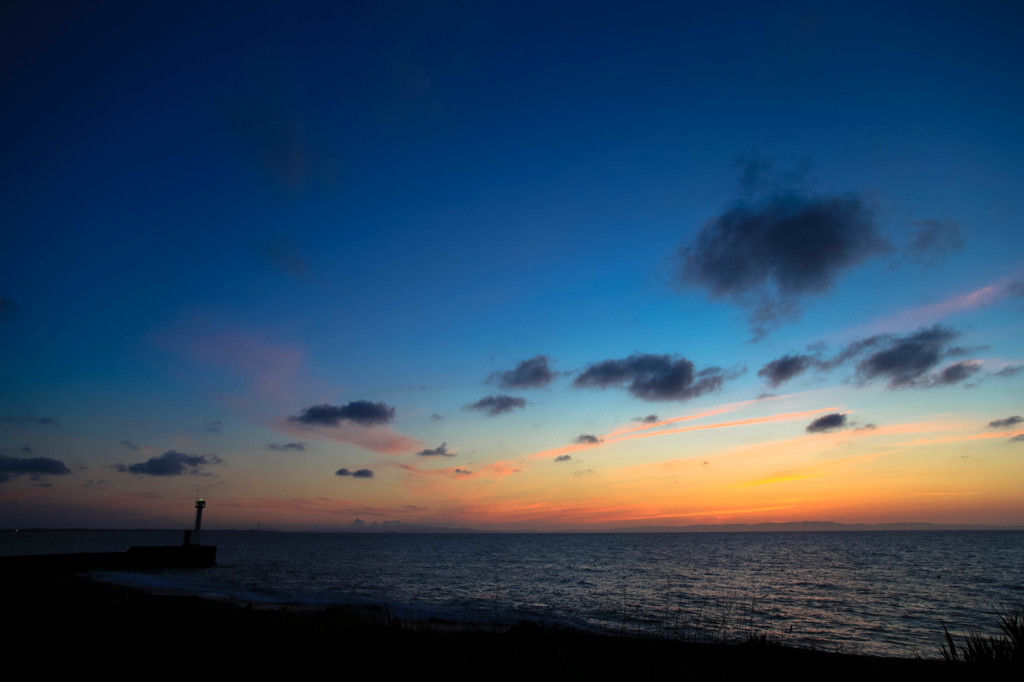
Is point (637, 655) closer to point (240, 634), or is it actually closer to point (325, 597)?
point (240, 634)

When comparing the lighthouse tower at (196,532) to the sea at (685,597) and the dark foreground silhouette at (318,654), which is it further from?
the dark foreground silhouette at (318,654)

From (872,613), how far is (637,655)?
23569 mm

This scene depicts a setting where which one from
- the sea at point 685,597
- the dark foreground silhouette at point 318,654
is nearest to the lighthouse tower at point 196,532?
the sea at point 685,597

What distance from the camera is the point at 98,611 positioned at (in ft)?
47.7

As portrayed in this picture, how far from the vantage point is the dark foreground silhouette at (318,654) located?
28.9ft

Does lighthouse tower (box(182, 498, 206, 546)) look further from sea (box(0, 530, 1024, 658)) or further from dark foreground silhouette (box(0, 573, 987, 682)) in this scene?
dark foreground silhouette (box(0, 573, 987, 682))

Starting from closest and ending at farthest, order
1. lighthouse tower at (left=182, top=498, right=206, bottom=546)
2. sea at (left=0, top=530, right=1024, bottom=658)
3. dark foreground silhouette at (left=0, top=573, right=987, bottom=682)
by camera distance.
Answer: dark foreground silhouette at (left=0, top=573, right=987, bottom=682) < sea at (left=0, top=530, right=1024, bottom=658) < lighthouse tower at (left=182, top=498, right=206, bottom=546)

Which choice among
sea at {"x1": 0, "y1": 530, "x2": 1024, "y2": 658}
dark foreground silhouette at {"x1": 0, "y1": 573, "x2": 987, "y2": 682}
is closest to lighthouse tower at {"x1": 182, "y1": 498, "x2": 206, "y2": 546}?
sea at {"x1": 0, "y1": 530, "x2": 1024, "y2": 658}

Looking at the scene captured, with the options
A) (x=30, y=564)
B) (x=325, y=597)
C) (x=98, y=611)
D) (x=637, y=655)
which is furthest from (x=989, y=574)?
(x=30, y=564)

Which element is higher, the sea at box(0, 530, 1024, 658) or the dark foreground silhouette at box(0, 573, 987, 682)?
the dark foreground silhouette at box(0, 573, 987, 682)

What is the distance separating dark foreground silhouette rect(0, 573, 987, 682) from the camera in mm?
8812

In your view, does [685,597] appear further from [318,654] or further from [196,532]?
[196,532]

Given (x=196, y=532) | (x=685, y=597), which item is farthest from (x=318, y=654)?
(x=196, y=532)

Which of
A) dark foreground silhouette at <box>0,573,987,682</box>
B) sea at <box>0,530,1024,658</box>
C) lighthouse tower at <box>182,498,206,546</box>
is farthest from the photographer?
lighthouse tower at <box>182,498,206,546</box>
